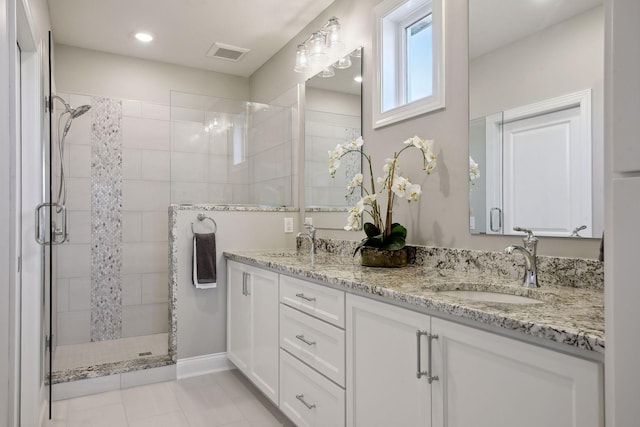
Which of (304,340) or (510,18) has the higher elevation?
(510,18)

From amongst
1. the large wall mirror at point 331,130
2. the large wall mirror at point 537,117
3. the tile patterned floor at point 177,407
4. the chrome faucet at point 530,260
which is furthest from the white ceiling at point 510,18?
the tile patterned floor at point 177,407

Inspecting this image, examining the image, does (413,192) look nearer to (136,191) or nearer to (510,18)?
(510,18)

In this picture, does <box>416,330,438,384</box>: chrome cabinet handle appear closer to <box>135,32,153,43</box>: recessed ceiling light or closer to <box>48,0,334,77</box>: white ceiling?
<box>48,0,334,77</box>: white ceiling

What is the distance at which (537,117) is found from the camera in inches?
61.4

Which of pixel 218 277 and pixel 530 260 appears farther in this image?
pixel 218 277

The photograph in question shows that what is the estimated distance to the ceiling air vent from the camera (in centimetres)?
352

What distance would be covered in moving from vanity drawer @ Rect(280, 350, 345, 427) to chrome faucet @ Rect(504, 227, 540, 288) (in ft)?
2.64

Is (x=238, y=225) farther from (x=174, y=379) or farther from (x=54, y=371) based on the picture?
(x=54, y=371)

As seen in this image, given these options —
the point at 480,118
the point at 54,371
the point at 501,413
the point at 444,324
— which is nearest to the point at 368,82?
the point at 480,118

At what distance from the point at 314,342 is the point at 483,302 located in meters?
0.87

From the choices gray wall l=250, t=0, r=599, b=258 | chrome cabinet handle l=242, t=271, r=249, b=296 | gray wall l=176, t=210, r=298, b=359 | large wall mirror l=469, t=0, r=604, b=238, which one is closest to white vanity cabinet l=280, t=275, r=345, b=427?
chrome cabinet handle l=242, t=271, r=249, b=296

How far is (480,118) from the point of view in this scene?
1.78 metres

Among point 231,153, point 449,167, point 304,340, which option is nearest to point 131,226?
point 231,153

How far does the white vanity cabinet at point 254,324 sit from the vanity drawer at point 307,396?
0.35ft
